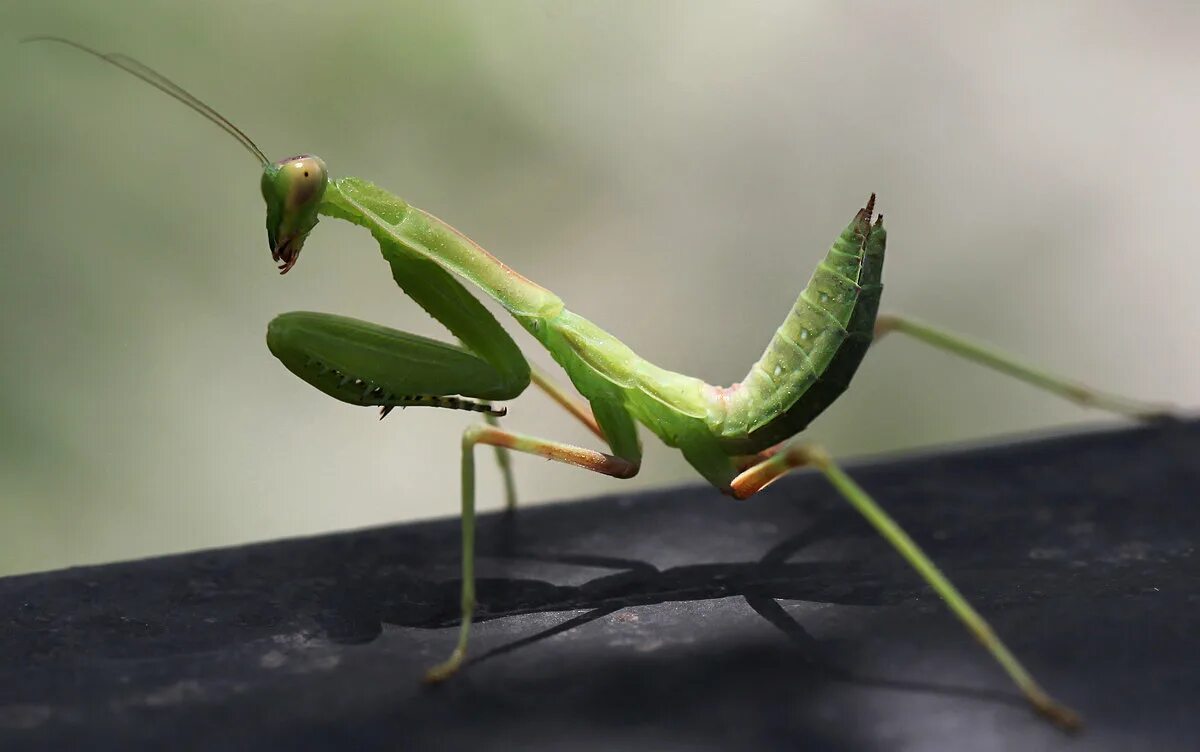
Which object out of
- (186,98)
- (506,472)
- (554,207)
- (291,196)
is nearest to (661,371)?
(506,472)

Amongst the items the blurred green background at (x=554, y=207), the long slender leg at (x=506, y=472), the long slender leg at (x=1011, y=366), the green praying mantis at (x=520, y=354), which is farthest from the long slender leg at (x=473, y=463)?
the blurred green background at (x=554, y=207)

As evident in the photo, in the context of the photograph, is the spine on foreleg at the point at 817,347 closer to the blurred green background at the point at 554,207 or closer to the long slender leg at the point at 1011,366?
the long slender leg at the point at 1011,366

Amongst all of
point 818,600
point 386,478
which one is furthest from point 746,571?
point 386,478

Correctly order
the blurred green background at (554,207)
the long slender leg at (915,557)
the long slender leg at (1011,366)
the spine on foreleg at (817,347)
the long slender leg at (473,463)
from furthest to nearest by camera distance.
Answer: the blurred green background at (554,207) → the long slender leg at (1011,366) → the spine on foreleg at (817,347) → the long slender leg at (473,463) → the long slender leg at (915,557)

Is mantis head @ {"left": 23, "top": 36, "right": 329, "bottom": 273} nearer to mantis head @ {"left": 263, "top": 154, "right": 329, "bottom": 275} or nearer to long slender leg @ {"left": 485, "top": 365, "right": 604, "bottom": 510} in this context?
mantis head @ {"left": 263, "top": 154, "right": 329, "bottom": 275}

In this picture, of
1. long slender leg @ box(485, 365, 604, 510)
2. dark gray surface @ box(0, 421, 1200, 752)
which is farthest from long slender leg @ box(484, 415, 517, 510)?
dark gray surface @ box(0, 421, 1200, 752)

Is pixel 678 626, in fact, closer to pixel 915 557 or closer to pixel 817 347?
pixel 915 557

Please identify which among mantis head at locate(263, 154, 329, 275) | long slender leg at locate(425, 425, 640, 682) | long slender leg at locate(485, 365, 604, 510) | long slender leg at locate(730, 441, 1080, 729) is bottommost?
long slender leg at locate(730, 441, 1080, 729)

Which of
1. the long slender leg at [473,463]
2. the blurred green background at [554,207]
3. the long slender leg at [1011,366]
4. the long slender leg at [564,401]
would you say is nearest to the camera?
the long slender leg at [473,463]
